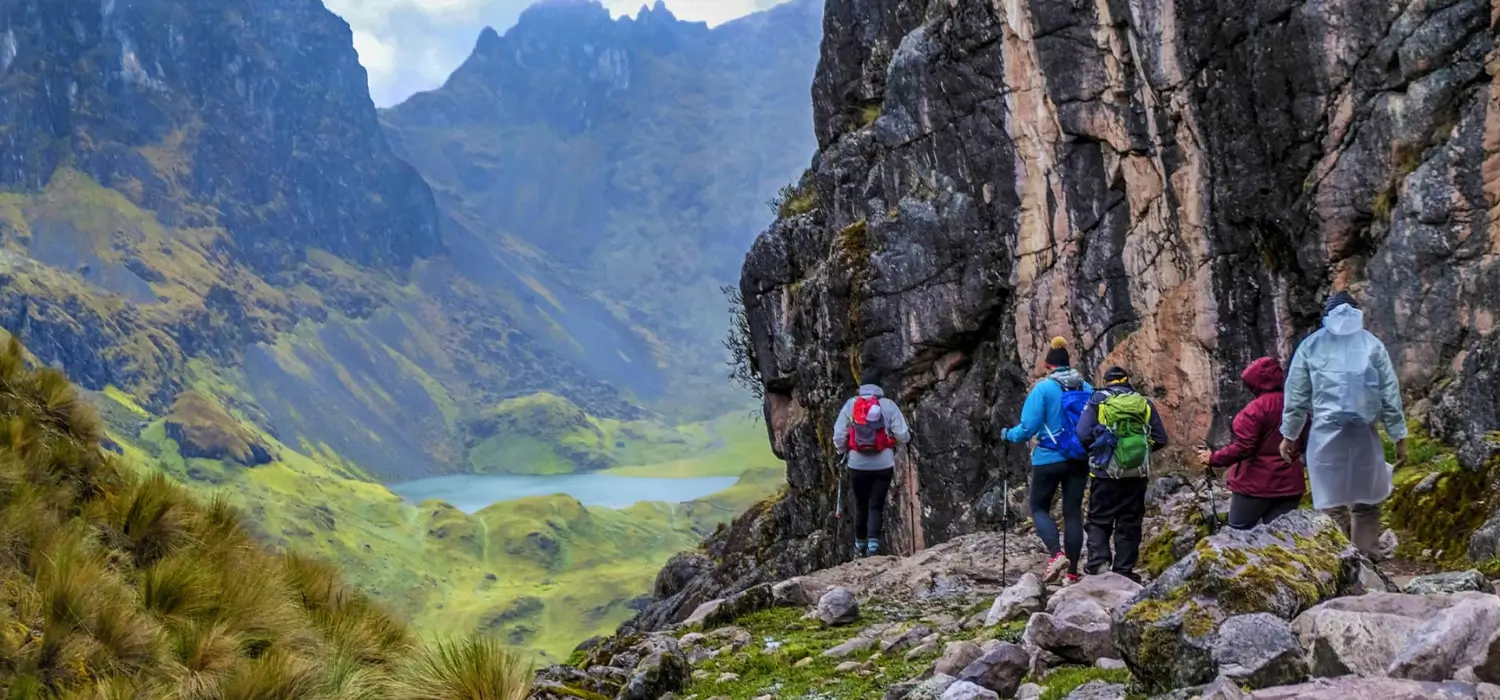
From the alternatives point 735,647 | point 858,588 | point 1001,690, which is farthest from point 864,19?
point 1001,690

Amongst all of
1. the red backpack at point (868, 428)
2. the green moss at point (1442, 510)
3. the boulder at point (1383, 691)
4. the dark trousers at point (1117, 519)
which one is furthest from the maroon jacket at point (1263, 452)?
the red backpack at point (868, 428)

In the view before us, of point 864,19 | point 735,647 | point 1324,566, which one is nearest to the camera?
point 1324,566

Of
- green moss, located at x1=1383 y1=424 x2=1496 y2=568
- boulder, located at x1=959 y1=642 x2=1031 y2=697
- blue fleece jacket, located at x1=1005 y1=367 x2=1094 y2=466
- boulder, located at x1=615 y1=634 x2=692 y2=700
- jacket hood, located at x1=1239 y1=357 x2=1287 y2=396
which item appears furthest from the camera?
blue fleece jacket, located at x1=1005 y1=367 x2=1094 y2=466

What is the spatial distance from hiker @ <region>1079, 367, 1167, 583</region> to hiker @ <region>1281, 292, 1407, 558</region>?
1485mm

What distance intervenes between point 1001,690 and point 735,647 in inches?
192

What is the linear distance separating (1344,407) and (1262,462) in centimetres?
96

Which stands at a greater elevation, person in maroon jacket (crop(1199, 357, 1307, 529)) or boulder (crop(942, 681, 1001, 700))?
person in maroon jacket (crop(1199, 357, 1307, 529))

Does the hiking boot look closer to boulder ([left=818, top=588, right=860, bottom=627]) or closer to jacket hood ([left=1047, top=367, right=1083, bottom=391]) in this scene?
jacket hood ([left=1047, top=367, right=1083, bottom=391])

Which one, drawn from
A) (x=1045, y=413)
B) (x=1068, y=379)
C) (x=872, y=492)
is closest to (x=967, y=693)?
(x=1045, y=413)

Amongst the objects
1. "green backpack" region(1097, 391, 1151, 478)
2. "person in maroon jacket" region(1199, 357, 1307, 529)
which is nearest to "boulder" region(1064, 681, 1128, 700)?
"person in maroon jacket" region(1199, 357, 1307, 529)

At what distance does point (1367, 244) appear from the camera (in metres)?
23.3

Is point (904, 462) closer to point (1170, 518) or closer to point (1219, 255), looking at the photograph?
point (1219, 255)

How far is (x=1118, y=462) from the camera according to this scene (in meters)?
13.0

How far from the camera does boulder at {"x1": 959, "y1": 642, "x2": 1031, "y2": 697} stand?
8.55 meters
